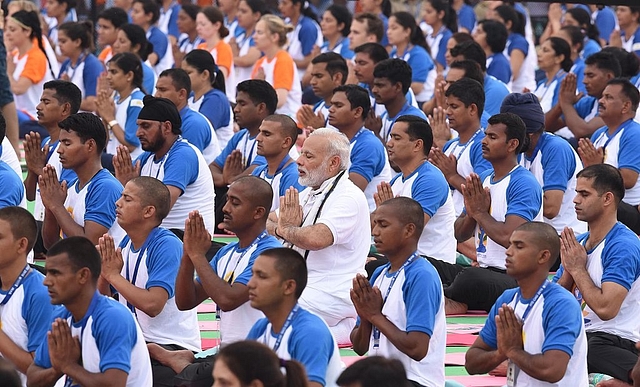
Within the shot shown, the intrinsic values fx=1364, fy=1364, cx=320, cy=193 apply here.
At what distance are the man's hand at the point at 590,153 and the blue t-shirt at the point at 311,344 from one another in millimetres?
3843

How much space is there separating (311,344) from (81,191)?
270cm

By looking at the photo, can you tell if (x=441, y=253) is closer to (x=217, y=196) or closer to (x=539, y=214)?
(x=539, y=214)

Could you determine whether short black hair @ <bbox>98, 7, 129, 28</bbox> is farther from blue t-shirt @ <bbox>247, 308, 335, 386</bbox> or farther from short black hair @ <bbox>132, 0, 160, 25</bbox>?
blue t-shirt @ <bbox>247, 308, 335, 386</bbox>

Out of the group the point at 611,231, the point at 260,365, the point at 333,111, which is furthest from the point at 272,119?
the point at 260,365

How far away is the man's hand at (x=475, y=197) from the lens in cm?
724

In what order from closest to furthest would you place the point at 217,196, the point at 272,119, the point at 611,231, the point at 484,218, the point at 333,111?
the point at 611,231 < the point at 484,218 < the point at 272,119 < the point at 333,111 < the point at 217,196

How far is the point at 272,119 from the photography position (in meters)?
7.74

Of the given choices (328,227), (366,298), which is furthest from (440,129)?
(366,298)

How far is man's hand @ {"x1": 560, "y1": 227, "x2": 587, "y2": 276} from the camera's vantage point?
6.10m

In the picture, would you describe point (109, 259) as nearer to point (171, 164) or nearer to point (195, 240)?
point (195, 240)

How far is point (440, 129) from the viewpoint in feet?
30.8

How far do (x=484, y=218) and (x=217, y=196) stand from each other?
8.97 feet

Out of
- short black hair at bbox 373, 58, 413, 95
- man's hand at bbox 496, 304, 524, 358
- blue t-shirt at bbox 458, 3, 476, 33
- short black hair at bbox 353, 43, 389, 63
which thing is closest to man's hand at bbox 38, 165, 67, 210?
man's hand at bbox 496, 304, 524, 358

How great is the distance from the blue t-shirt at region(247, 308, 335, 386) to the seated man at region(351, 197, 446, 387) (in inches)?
19.8
